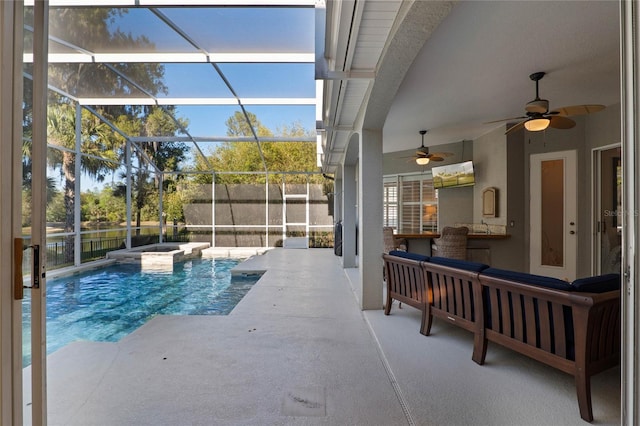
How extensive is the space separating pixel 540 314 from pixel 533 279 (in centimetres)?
24

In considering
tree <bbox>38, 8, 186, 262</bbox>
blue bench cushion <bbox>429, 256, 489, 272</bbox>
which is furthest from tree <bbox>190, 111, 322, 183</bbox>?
blue bench cushion <bbox>429, 256, 489, 272</bbox>

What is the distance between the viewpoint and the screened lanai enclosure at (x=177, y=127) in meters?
4.01

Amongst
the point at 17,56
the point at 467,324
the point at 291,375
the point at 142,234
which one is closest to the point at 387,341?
the point at 467,324

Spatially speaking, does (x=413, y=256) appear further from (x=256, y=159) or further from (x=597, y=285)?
(x=256, y=159)

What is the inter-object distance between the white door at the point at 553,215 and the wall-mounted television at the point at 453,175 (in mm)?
1326

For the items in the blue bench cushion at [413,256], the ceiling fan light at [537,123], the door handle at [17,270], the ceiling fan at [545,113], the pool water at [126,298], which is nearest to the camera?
the door handle at [17,270]

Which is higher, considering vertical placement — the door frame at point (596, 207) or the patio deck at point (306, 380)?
the door frame at point (596, 207)

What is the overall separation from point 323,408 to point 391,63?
9.47 ft

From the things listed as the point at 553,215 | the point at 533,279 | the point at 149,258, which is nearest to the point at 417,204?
the point at 553,215

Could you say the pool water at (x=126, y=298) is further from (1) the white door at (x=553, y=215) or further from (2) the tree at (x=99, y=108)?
(1) the white door at (x=553, y=215)

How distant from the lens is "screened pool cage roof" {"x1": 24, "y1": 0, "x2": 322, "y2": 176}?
3934mm

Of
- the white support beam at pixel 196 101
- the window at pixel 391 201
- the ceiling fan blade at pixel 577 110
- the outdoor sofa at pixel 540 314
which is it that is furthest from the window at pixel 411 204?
the outdoor sofa at pixel 540 314

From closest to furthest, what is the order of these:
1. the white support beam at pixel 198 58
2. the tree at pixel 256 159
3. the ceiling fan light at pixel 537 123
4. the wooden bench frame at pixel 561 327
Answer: the wooden bench frame at pixel 561 327
the ceiling fan light at pixel 537 123
the white support beam at pixel 198 58
the tree at pixel 256 159

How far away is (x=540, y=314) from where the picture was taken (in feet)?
7.34
